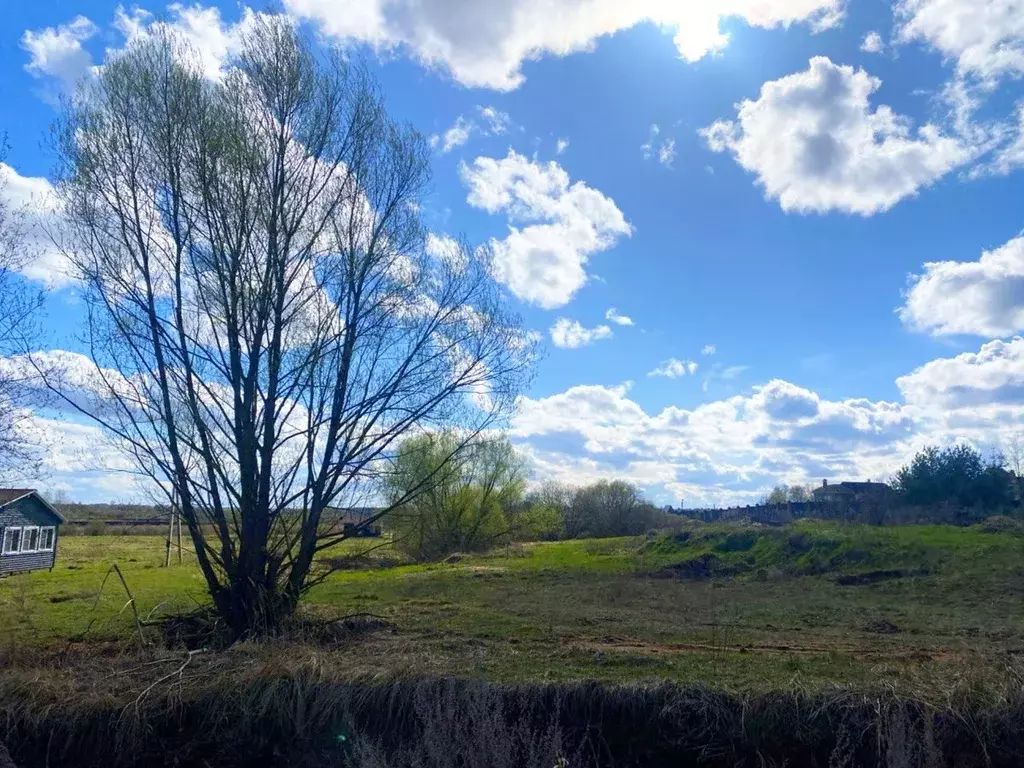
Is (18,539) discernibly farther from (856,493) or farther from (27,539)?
(856,493)

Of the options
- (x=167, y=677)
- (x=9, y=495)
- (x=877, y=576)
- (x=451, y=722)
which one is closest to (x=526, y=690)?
(x=451, y=722)

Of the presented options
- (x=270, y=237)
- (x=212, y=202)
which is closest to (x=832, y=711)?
(x=270, y=237)

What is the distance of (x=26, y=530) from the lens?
3662 centimetres

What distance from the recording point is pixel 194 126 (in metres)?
11.9

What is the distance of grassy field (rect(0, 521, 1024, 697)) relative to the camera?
8633 millimetres

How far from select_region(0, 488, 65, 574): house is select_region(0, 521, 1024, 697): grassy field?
34.8 feet

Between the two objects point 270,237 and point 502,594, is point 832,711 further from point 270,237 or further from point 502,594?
point 502,594

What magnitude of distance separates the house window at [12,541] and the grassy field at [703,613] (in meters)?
10.7

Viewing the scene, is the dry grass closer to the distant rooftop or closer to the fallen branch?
the fallen branch

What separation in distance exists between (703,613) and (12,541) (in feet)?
113

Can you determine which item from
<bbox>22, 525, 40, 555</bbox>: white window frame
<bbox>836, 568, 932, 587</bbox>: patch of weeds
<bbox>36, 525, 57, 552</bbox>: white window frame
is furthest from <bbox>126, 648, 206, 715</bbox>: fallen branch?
<bbox>36, 525, 57, 552</bbox>: white window frame

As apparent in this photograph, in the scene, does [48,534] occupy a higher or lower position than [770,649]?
higher

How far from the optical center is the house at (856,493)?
3416cm

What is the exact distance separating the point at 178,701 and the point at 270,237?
22.6ft
